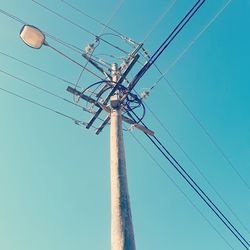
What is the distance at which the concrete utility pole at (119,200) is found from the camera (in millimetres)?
4273

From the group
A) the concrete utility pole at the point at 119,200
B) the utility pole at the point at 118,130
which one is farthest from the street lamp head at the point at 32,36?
the concrete utility pole at the point at 119,200

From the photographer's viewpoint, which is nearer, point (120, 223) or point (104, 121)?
point (120, 223)

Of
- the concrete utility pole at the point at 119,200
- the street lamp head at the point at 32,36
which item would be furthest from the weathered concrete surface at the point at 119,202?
the street lamp head at the point at 32,36

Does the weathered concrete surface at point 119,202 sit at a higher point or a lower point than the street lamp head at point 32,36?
lower

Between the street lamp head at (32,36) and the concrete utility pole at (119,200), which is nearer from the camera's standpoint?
the concrete utility pole at (119,200)

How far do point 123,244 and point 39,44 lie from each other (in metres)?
4.38

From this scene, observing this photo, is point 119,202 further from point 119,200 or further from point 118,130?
point 118,130

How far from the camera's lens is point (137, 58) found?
7531mm

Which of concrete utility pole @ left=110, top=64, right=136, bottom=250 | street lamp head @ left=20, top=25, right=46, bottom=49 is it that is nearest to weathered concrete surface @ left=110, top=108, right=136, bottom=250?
concrete utility pole @ left=110, top=64, right=136, bottom=250

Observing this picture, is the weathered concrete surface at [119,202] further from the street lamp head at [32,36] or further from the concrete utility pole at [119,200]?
the street lamp head at [32,36]

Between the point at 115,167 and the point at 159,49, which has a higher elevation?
the point at 159,49

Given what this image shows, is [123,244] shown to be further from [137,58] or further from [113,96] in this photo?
[137,58]

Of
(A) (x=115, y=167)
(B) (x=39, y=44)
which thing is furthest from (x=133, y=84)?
(A) (x=115, y=167)

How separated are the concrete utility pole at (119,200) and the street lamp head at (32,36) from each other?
7.54 feet
